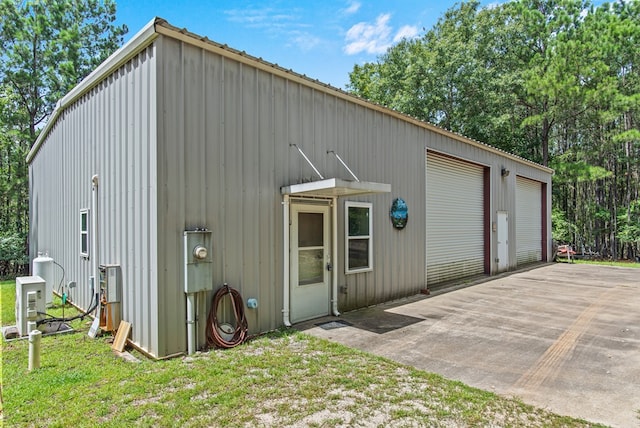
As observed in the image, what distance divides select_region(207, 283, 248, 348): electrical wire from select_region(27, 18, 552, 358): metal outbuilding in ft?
0.34

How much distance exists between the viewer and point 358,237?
7.02m

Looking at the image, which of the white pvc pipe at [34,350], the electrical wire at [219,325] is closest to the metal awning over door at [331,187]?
the electrical wire at [219,325]

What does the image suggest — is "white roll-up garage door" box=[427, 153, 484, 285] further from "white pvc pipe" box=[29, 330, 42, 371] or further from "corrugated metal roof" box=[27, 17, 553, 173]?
"white pvc pipe" box=[29, 330, 42, 371]

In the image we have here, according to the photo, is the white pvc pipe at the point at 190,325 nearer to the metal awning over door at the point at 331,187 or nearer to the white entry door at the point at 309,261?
the white entry door at the point at 309,261

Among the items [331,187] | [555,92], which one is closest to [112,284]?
[331,187]

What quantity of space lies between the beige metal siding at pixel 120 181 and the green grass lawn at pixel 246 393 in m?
0.71

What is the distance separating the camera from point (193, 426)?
2.84m

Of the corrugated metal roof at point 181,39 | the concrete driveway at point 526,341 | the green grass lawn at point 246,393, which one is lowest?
the concrete driveway at point 526,341

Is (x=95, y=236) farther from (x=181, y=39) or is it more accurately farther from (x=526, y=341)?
(x=526, y=341)

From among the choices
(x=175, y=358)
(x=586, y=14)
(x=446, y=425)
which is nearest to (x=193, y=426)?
(x=175, y=358)

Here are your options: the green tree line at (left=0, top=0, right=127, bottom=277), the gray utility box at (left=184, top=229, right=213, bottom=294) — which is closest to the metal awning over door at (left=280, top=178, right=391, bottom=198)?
the gray utility box at (left=184, top=229, right=213, bottom=294)

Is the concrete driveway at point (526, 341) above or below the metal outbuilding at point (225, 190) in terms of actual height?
below

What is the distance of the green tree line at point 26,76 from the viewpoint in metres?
15.5

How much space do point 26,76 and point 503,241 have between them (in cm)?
1980
